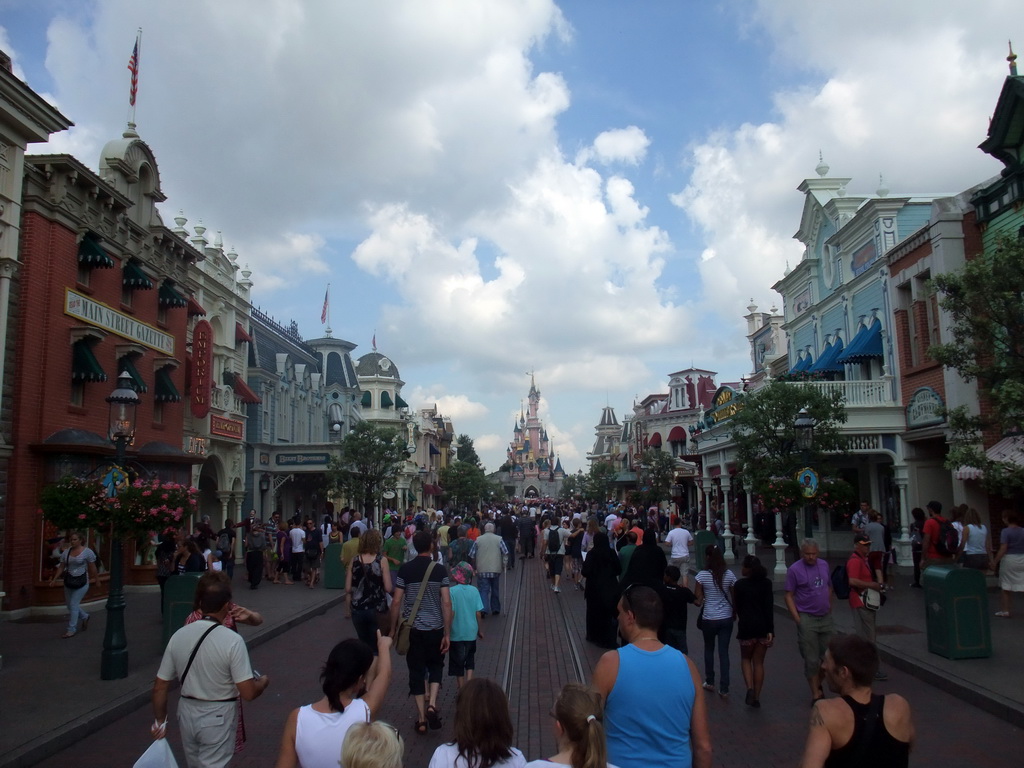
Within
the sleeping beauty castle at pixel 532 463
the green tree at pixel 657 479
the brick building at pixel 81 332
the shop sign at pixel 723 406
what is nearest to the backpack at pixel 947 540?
the shop sign at pixel 723 406

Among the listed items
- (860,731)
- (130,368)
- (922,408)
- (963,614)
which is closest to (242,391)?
(130,368)

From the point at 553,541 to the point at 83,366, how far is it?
11003 millimetres

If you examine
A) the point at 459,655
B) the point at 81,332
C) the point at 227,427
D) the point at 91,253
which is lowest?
the point at 459,655

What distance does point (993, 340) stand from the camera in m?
11.2

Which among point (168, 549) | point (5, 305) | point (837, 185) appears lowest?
point (168, 549)

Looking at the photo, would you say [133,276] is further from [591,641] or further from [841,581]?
[841,581]

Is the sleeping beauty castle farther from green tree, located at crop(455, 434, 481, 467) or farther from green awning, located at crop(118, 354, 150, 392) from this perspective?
green awning, located at crop(118, 354, 150, 392)

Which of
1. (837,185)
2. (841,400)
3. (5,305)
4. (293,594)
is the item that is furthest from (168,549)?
(837,185)

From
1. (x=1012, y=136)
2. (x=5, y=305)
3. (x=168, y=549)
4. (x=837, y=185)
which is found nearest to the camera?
(x=5, y=305)

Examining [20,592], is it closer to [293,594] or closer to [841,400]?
[293,594]

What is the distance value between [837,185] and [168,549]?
78.9 feet

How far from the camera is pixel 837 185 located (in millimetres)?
28531

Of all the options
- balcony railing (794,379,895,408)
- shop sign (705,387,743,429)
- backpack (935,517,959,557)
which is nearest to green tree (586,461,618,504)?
shop sign (705,387,743,429)

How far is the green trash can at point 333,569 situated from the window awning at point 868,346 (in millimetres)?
15069
